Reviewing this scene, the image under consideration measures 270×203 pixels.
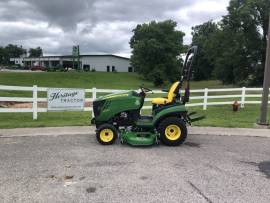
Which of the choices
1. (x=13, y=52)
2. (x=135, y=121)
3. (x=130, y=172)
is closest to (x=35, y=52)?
(x=13, y=52)

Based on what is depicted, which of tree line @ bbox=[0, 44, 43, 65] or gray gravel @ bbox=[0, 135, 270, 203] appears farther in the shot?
tree line @ bbox=[0, 44, 43, 65]

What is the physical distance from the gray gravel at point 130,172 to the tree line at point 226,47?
136 ft

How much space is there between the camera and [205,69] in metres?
78.6

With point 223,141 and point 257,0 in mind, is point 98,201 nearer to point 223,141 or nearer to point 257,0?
point 223,141

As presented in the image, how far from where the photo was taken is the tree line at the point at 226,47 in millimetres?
45688

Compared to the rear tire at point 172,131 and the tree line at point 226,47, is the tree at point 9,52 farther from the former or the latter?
the rear tire at point 172,131

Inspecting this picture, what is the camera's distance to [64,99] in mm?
10633

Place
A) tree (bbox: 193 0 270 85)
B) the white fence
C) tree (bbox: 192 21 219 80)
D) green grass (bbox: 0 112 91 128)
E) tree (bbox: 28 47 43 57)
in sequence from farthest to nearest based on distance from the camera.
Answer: tree (bbox: 28 47 43 57) < tree (bbox: 192 21 219 80) < tree (bbox: 193 0 270 85) < the white fence < green grass (bbox: 0 112 91 128)

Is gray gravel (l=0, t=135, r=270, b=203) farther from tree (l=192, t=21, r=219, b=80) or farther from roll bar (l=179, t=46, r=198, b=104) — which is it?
tree (l=192, t=21, r=219, b=80)

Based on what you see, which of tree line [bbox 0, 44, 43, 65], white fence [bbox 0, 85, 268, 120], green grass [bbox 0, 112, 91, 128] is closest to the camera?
green grass [bbox 0, 112, 91, 128]

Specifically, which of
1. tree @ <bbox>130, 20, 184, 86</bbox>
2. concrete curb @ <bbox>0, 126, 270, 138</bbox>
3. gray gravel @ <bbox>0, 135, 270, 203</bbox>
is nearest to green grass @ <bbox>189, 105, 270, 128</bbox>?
concrete curb @ <bbox>0, 126, 270, 138</bbox>

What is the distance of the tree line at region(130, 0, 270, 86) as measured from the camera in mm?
45688

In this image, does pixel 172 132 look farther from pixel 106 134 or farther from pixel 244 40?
pixel 244 40

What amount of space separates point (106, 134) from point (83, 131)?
5.72 feet
